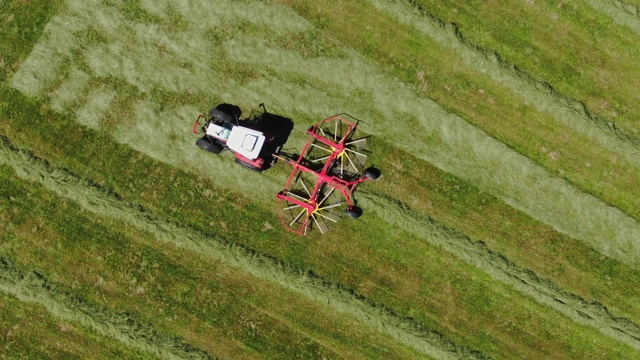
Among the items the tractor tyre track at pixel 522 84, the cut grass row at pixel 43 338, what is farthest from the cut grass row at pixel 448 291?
the cut grass row at pixel 43 338

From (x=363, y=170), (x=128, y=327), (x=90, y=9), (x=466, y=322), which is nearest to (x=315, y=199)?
(x=363, y=170)

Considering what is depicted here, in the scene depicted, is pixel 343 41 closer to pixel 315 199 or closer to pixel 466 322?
pixel 315 199

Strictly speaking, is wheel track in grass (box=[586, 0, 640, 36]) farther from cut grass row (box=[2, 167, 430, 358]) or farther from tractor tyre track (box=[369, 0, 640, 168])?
cut grass row (box=[2, 167, 430, 358])

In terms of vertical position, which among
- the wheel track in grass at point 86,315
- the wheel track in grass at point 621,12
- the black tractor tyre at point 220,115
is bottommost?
the wheel track in grass at point 86,315

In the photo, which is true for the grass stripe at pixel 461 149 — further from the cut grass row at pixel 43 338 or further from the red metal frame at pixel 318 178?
the cut grass row at pixel 43 338

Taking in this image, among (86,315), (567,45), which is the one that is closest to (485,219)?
(567,45)

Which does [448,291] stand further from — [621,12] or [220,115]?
[621,12]
